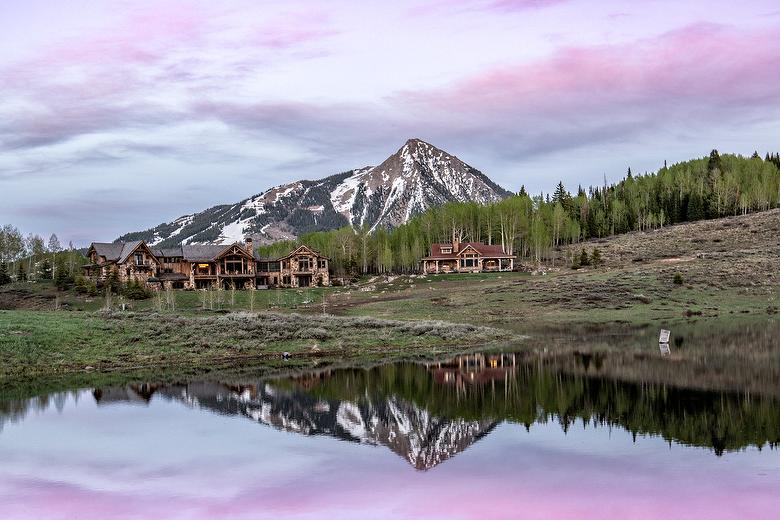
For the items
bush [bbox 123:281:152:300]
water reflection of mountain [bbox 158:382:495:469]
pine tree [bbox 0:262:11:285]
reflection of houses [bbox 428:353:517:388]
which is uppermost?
pine tree [bbox 0:262:11:285]

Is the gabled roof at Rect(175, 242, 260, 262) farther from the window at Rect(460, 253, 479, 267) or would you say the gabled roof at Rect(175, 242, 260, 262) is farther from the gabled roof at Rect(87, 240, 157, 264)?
the window at Rect(460, 253, 479, 267)

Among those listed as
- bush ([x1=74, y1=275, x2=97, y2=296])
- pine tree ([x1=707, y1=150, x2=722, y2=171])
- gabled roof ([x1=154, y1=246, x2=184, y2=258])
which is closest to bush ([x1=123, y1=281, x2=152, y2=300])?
bush ([x1=74, y1=275, x2=97, y2=296])

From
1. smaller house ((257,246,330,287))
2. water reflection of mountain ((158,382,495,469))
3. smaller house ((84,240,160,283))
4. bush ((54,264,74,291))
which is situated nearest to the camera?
water reflection of mountain ((158,382,495,469))

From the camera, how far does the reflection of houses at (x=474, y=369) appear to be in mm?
43906

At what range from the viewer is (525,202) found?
164m

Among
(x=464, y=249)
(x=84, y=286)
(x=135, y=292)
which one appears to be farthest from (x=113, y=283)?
(x=464, y=249)

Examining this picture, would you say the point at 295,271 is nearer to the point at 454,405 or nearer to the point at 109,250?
the point at 109,250

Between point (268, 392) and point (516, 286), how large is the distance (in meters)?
68.6

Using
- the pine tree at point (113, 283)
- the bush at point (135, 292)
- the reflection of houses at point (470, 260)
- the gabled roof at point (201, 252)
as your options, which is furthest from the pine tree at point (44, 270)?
the reflection of houses at point (470, 260)

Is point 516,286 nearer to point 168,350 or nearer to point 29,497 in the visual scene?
point 168,350

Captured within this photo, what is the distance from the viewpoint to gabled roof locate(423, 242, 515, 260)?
13900 centimetres

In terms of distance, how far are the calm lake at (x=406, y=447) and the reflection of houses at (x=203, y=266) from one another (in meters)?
77.6

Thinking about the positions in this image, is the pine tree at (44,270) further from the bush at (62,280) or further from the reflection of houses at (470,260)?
the reflection of houses at (470,260)

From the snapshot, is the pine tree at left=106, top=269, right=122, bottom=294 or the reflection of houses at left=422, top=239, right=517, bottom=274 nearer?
the pine tree at left=106, top=269, right=122, bottom=294
